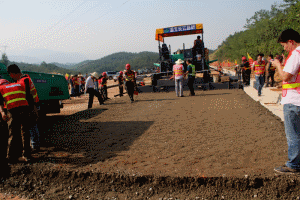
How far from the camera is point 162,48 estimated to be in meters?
16.1

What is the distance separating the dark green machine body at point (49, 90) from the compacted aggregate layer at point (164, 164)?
1641 millimetres

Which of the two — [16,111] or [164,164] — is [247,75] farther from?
[16,111]

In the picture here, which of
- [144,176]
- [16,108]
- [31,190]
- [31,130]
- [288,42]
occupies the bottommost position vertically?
[31,190]

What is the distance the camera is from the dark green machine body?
24.8ft

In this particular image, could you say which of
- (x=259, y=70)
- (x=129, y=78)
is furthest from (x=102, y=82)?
(x=259, y=70)

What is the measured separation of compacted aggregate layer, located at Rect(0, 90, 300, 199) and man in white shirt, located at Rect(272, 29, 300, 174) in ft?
0.82

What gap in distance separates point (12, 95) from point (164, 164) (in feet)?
10.2

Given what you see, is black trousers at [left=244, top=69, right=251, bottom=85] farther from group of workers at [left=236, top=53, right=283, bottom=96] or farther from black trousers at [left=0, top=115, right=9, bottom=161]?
black trousers at [left=0, top=115, right=9, bottom=161]

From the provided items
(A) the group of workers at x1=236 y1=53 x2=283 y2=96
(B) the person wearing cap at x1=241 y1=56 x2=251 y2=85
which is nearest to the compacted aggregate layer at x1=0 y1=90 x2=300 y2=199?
(A) the group of workers at x1=236 y1=53 x2=283 y2=96

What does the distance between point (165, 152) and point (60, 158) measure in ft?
6.71

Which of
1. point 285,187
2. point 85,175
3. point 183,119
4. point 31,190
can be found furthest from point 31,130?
point 285,187

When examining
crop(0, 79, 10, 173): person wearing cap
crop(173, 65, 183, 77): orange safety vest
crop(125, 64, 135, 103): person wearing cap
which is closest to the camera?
crop(0, 79, 10, 173): person wearing cap

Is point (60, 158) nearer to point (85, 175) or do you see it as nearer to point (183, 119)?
point (85, 175)

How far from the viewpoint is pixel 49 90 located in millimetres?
8109
